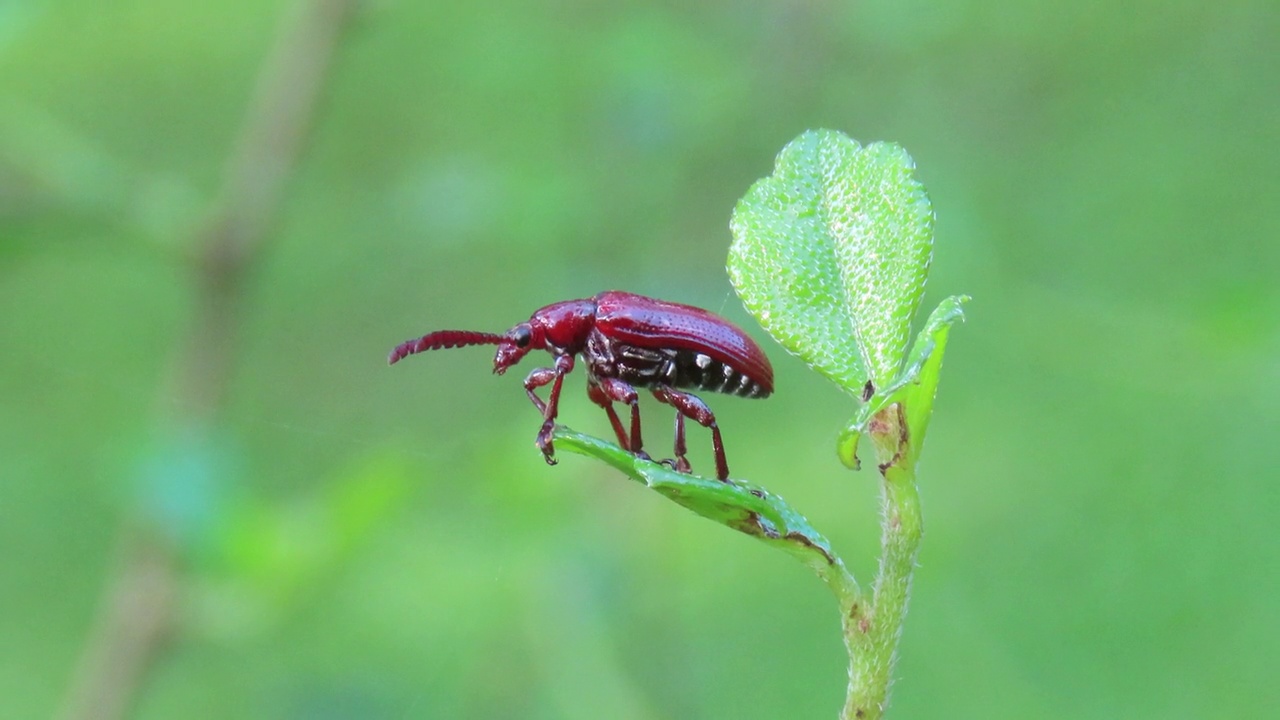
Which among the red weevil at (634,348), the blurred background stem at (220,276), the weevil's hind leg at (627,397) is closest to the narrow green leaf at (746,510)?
the weevil's hind leg at (627,397)

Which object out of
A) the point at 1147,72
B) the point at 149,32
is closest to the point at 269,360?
the point at 149,32

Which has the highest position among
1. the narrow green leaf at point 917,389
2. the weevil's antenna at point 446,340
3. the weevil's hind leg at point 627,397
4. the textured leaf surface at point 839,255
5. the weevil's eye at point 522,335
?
the weevil's eye at point 522,335

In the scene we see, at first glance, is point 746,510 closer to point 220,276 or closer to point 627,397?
point 627,397

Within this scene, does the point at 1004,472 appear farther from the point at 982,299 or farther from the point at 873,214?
the point at 873,214

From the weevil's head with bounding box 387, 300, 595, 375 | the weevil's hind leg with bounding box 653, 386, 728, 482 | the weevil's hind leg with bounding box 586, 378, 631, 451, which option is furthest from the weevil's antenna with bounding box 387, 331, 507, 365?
the weevil's hind leg with bounding box 653, 386, 728, 482

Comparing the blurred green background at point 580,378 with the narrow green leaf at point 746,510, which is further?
the blurred green background at point 580,378

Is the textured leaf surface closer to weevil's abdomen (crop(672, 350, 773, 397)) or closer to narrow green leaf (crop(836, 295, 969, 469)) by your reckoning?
narrow green leaf (crop(836, 295, 969, 469))

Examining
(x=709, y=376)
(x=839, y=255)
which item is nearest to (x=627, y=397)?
(x=709, y=376)

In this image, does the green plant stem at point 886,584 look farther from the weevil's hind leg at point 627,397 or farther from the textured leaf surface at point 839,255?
the weevil's hind leg at point 627,397
